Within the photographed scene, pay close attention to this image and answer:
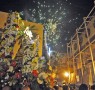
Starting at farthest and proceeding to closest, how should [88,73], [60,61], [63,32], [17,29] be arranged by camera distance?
[60,61]
[63,32]
[88,73]
[17,29]

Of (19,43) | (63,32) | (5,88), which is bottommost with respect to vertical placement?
(5,88)

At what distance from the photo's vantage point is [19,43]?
17.5ft

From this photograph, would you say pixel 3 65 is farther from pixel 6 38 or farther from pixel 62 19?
pixel 62 19

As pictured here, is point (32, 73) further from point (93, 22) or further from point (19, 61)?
point (93, 22)

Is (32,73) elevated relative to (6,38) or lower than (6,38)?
lower

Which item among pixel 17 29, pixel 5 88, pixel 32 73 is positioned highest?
pixel 17 29

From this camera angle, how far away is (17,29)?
16.6ft

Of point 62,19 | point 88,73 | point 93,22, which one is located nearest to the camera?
point 93,22

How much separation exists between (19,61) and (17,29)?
969 millimetres

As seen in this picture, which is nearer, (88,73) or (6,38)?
(6,38)

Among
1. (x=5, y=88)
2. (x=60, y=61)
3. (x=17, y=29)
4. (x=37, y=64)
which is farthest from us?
(x=60, y=61)

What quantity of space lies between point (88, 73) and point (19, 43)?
6.62 meters

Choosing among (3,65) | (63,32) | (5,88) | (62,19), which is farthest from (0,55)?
(63,32)

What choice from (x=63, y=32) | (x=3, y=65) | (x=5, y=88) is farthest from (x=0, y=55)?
(x=63, y=32)
